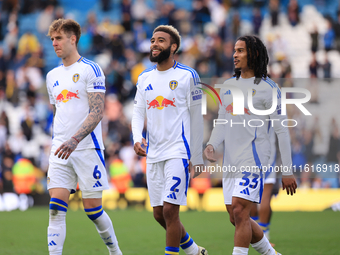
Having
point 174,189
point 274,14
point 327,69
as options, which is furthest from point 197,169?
point 274,14

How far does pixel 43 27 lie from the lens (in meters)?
21.1

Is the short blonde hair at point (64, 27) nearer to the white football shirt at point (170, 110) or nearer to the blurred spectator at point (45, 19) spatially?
the white football shirt at point (170, 110)

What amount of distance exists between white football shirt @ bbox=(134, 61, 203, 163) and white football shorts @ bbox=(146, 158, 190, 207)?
0.25 feet

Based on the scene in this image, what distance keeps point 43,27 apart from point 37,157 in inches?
267

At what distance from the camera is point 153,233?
979 cm

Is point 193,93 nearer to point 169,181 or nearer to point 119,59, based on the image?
point 169,181

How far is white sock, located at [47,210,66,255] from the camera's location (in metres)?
5.32

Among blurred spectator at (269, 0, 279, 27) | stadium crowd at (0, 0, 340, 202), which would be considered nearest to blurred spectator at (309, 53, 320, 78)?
stadium crowd at (0, 0, 340, 202)

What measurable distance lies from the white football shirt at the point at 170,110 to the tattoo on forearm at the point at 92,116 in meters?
0.47

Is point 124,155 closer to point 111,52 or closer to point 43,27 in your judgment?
point 111,52

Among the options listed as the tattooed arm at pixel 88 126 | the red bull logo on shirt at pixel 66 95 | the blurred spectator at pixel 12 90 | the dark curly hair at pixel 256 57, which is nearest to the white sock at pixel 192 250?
the tattooed arm at pixel 88 126

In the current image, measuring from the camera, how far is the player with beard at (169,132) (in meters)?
5.38

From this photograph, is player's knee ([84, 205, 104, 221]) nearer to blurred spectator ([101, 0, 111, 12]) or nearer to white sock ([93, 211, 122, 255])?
white sock ([93, 211, 122, 255])

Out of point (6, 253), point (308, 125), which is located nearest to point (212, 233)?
point (6, 253)
